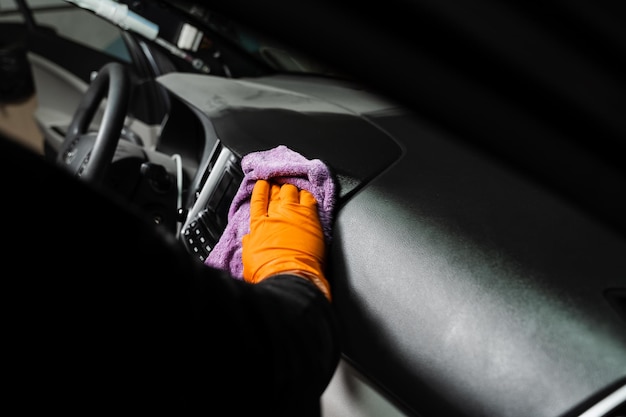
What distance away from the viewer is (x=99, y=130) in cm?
109

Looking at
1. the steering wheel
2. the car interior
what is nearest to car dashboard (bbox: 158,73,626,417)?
the car interior

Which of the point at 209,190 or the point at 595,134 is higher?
the point at 595,134

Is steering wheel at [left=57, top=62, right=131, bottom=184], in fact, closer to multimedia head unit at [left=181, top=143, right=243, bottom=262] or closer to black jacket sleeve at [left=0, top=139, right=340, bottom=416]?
multimedia head unit at [left=181, top=143, right=243, bottom=262]

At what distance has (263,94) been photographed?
1.29m

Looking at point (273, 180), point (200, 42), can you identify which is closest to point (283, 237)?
point (273, 180)

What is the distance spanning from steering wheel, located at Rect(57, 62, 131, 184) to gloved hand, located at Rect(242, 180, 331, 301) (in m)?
0.33

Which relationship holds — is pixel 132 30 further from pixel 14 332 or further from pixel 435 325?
pixel 14 332

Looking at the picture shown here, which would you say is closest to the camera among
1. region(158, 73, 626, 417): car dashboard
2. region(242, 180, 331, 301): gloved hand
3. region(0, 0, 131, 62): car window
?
region(158, 73, 626, 417): car dashboard

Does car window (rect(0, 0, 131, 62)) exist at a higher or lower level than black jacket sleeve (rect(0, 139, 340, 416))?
lower

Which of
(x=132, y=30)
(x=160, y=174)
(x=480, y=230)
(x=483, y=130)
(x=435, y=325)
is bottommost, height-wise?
(x=160, y=174)

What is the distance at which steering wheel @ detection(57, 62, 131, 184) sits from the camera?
1055 mm

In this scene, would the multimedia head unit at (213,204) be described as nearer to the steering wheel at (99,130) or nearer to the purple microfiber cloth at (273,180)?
the purple microfiber cloth at (273,180)

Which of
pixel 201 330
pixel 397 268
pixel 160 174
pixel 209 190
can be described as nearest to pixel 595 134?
pixel 201 330

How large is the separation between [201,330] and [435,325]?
15.7 inches
